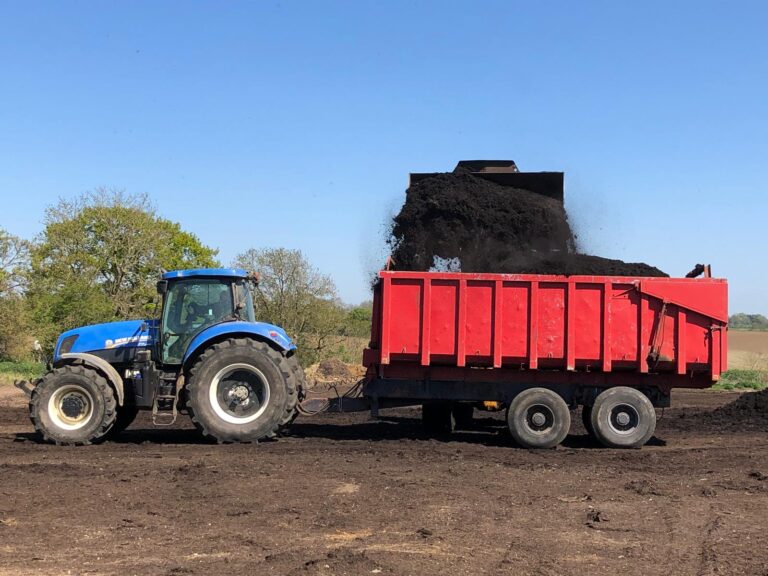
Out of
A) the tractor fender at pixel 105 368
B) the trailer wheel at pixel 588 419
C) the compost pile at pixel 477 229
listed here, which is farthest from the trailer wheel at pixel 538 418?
the tractor fender at pixel 105 368

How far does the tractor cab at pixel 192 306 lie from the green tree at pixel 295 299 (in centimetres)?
1800

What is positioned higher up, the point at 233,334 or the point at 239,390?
the point at 233,334

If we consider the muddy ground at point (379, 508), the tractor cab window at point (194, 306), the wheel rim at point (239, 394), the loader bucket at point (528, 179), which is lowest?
the muddy ground at point (379, 508)

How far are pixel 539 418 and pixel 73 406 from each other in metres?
6.36

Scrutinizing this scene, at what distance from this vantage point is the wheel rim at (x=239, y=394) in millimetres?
10961

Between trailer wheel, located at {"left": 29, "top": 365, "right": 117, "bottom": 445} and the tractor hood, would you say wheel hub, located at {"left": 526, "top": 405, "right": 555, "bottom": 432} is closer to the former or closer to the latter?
the tractor hood

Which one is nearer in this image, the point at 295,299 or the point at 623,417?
the point at 623,417

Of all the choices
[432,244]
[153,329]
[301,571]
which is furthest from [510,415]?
[301,571]

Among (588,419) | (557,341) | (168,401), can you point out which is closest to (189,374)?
(168,401)

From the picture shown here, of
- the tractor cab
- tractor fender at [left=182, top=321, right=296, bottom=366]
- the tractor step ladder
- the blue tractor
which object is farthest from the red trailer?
the tractor step ladder

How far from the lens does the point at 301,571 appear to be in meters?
5.18

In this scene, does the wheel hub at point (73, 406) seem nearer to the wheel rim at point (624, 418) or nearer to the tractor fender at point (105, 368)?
the tractor fender at point (105, 368)

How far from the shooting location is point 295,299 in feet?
96.9

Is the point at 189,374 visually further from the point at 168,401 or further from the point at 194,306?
the point at 194,306
